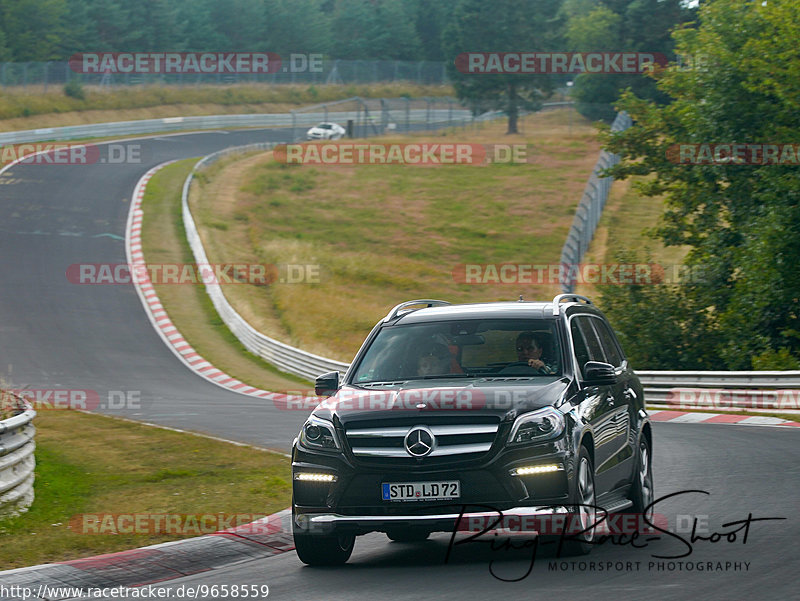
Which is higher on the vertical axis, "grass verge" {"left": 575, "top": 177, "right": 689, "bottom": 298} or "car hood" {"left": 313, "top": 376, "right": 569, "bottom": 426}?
"car hood" {"left": 313, "top": 376, "right": 569, "bottom": 426}

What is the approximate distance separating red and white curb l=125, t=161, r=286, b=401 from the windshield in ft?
50.0

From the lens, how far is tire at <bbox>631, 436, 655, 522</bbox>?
9.47m

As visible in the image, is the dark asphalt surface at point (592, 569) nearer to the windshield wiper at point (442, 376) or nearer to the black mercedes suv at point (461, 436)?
the black mercedes suv at point (461, 436)

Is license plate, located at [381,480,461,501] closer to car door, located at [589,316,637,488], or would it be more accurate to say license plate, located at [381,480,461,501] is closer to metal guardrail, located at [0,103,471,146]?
car door, located at [589,316,637,488]

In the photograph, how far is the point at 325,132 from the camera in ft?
237

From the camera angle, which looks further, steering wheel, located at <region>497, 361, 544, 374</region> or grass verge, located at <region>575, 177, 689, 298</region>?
grass verge, located at <region>575, 177, 689, 298</region>

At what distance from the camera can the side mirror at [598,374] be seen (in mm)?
8367

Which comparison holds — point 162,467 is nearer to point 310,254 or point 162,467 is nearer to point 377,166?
point 310,254

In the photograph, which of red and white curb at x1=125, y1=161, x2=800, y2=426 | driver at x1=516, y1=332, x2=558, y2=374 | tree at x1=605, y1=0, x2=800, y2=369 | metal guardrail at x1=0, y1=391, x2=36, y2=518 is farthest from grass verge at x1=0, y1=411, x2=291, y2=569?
tree at x1=605, y1=0, x2=800, y2=369

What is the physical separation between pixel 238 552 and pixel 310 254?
117 ft

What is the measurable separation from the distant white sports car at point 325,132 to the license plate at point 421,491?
6561 centimetres

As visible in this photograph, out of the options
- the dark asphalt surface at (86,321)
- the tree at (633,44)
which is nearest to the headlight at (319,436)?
the dark asphalt surface at (86,321)

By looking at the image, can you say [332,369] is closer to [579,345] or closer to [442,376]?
[579,345]

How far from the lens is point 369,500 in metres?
7.59
